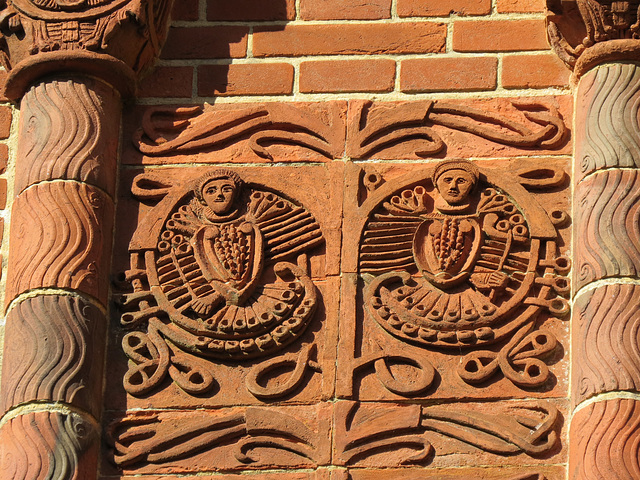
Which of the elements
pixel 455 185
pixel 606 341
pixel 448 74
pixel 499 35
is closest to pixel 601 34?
pixel 499 35

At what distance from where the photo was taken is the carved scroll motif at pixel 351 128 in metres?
6.34

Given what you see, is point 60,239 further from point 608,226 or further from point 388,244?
point 608,226

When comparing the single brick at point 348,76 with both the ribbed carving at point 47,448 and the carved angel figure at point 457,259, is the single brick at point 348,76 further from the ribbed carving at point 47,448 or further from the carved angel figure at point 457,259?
the ribbed carving at point 47,448

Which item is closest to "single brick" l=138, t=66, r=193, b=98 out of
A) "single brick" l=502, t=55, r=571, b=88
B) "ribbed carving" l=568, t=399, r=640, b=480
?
"single brick" l=502, t=55, r=571, b=88

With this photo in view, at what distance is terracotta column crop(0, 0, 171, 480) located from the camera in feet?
19.3

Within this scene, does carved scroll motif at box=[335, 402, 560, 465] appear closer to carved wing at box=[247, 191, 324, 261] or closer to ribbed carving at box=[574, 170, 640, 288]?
ribbed carving at box=[574, 170, 640, 288]

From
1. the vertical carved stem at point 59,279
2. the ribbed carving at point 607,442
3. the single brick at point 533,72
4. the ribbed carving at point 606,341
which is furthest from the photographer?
the single brick at point 533,72

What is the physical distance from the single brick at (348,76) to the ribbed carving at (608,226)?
73 cm

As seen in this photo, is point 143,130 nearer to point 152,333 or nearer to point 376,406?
point 152,333

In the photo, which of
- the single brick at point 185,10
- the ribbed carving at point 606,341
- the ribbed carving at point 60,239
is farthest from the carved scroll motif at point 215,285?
the ribbed carving at point 606,341

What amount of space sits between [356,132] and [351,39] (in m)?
0.35

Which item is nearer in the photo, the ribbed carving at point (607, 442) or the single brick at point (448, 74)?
the ribbed carving at point (607, 442)

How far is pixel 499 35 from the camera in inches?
257

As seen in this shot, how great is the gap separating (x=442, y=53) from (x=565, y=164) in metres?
0.55
